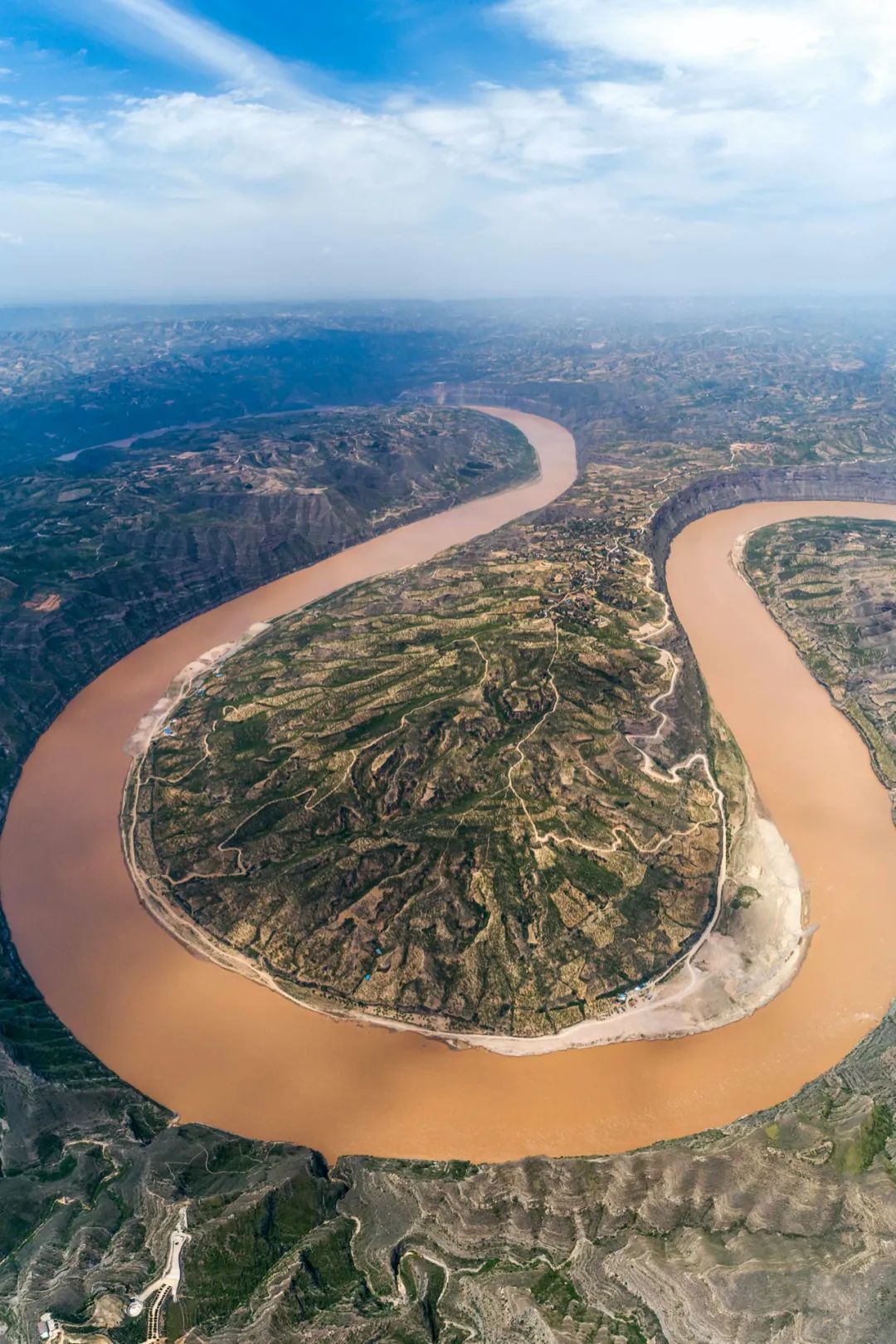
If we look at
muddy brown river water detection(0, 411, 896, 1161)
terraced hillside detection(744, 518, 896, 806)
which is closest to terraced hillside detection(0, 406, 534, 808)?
muddy brown river water detection(0, 411, 896, 1161)

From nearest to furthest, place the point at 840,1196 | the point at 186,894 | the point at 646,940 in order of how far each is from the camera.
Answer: the point at 840,1196, the point at 646,940, the point at 186,894

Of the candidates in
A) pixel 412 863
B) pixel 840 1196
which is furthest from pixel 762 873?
pixel 412 863

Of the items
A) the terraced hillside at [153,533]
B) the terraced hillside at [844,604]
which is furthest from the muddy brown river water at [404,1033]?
the terraced hillside at [153,533]

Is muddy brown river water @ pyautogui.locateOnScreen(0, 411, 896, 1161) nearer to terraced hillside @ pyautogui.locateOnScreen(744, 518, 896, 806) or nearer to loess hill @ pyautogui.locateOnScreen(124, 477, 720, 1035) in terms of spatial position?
loess hill @ pyautogui.locateOnScreen(124, 477, 720, 1035)

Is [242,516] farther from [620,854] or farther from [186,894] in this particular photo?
[620,854]

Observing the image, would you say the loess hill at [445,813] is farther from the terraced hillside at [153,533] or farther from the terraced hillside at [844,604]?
the terraced hillside at [844,604]

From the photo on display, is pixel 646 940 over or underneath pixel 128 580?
underneath

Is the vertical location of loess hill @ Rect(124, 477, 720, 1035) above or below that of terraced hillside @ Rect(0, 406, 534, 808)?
below
